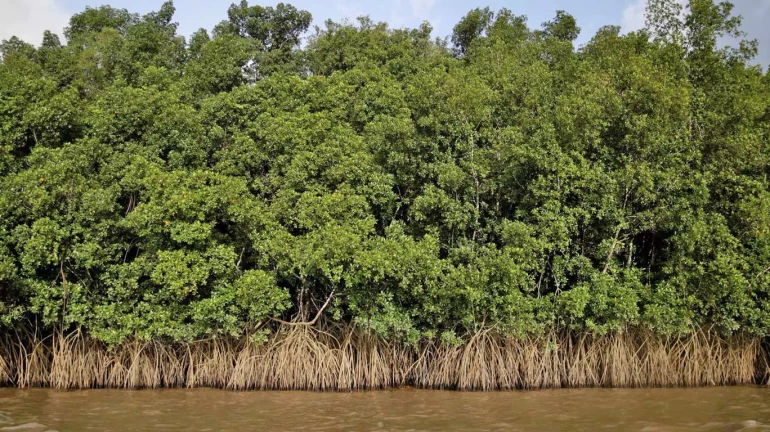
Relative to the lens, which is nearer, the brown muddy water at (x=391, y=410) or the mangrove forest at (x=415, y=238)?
the brown muddy water at (x=391, y=410)

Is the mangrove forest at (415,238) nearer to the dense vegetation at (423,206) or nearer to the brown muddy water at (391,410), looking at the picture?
the dense vegetation at (423,206)

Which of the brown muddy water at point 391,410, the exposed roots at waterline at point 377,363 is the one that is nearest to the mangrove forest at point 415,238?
the exposed roots at waterline at point 377,363

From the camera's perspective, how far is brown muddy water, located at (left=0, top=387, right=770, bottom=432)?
10.8 m

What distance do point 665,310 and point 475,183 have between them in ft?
18.8

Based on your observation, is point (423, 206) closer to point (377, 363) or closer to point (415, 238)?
point (415, 238)

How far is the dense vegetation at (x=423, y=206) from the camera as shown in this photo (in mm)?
14273

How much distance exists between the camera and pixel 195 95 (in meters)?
21.9

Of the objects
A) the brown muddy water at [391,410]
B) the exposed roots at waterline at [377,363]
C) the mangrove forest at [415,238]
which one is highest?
the mangrove forest at [415,238]

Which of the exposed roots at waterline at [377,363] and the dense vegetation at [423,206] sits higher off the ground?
the dense vegetation at [423,206]

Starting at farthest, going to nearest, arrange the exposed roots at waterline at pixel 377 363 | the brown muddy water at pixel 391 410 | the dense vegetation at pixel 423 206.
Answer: the exposed roots at waterline at pixel 377 363
the dense vegetation at pixel 423 206
the brown muddy water at pixel 391 410

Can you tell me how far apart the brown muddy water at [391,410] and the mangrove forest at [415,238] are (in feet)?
3.12

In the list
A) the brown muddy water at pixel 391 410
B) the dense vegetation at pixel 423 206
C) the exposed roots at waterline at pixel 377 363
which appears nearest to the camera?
the brown muddy water at pixel 391 410

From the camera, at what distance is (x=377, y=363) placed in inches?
597

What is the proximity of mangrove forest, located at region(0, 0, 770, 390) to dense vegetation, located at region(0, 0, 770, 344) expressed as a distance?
7cm
